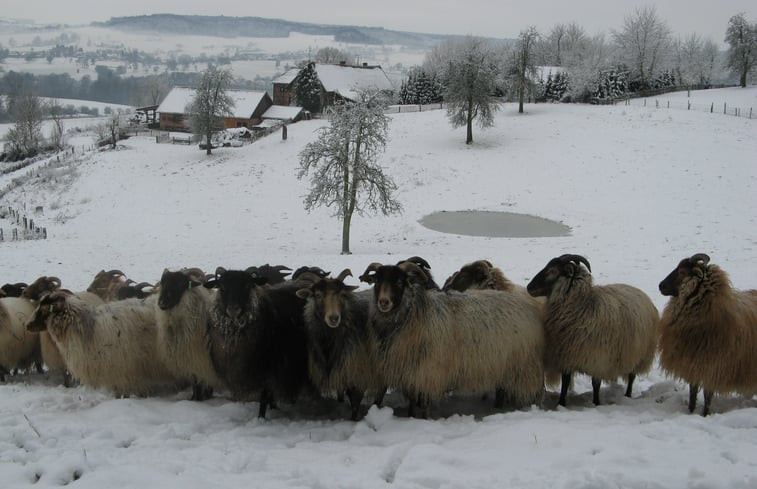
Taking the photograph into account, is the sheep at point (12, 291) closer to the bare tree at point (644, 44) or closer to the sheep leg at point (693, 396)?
the sheep leg at point (693, 396)

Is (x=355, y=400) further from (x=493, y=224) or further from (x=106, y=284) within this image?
(x=493, y=224)

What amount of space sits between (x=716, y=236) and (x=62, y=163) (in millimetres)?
62976

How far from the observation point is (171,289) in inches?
341

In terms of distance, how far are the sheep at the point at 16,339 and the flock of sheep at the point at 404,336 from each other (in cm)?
193

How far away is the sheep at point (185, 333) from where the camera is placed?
28.4ft

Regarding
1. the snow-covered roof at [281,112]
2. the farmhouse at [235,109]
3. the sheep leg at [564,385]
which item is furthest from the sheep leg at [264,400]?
the farmhouse at [235,109]

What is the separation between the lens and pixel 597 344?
8.15 meters

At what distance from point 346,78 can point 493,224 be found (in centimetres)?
5979

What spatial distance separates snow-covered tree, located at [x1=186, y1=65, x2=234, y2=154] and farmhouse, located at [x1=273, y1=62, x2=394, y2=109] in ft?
73.4

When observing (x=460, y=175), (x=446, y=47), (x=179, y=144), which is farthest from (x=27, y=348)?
(x=446, y=47)

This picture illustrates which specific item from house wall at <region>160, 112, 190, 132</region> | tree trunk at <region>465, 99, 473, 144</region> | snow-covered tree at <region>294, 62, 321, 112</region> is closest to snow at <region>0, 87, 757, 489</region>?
tree trunk at <region>465, 99, 473, 144</region>

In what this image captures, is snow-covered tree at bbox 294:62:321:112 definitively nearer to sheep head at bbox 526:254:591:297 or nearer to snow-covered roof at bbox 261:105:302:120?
snow-covered roof at bbox 261:105:302:120

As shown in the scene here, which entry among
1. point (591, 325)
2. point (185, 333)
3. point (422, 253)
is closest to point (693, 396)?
point (591, 325)

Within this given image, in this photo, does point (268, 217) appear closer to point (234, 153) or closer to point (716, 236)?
point (234, 153)
